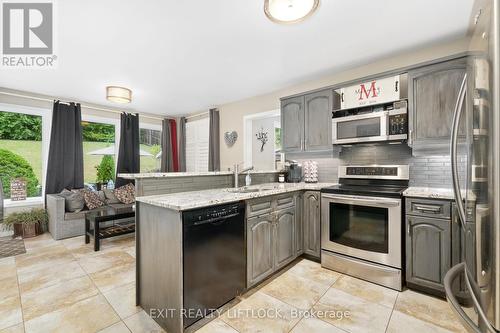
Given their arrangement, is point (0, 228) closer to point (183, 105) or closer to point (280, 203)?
point (183, 105)

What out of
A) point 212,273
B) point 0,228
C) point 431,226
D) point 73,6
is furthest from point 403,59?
point 0,228

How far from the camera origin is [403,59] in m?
2.81

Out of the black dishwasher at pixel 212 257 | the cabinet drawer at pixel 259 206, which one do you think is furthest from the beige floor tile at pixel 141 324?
the cabinet drawer at pixel 259 206

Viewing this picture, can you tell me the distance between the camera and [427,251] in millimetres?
2104

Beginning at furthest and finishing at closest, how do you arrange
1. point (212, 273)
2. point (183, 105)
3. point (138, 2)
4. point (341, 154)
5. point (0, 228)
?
1. point (183, 105)
2. point (0, 228)
3. point (341, 154)
4. point (138, 2)
5. point (212, 273)

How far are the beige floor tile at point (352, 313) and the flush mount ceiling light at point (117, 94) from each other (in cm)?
399

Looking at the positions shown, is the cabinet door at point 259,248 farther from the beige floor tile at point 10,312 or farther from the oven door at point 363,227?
the beige floor tile at point 10,312

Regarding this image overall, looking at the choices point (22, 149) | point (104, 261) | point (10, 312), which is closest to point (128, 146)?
point (22, 149)

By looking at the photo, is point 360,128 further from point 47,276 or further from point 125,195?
point 125,195

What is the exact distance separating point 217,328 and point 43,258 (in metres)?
2.72

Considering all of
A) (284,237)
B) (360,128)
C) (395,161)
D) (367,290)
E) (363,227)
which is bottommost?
(367,290)

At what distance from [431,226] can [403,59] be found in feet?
6.62

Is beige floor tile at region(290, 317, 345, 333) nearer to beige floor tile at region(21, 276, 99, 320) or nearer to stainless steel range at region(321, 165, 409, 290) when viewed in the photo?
stainless steel range at region(321, 165, 409, 290)

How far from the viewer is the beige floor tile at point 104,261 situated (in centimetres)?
269
